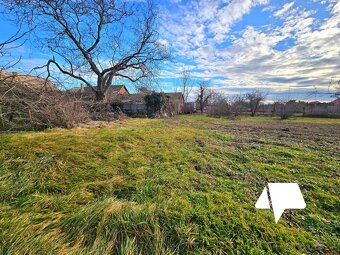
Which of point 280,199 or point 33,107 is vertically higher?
point 33,107

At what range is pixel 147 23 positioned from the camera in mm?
13719

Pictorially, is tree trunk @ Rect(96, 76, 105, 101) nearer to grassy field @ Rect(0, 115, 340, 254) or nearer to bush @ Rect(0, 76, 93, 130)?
bush @ Rect(0, 76, 93, 130)

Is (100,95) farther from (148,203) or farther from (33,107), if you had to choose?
(148,203)

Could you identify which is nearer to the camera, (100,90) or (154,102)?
(100,90)

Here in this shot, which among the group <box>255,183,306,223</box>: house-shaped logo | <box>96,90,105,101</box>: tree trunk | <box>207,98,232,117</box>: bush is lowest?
<box>255,183,306,223</box>: house-shaped logo

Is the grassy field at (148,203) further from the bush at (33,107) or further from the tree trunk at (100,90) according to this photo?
the tree trunk at (100,90)

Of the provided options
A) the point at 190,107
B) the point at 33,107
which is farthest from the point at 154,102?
the point at 190,107

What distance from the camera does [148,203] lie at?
223 centimetres

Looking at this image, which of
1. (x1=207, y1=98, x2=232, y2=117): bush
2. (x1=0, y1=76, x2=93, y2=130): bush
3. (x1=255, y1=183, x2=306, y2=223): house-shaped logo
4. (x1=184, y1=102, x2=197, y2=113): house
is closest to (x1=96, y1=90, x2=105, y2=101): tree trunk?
(x1=0, y1=76, x2=93, y2=130): bush

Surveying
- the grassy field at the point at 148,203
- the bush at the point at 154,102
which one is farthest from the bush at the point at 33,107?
the bush at the point at 154,102

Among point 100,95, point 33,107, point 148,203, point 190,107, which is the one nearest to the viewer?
point 148,203

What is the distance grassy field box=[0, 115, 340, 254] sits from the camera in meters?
1.67

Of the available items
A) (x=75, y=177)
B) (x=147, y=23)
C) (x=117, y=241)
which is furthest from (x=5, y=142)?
(x=147, y=23)

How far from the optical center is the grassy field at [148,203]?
1675 mm
